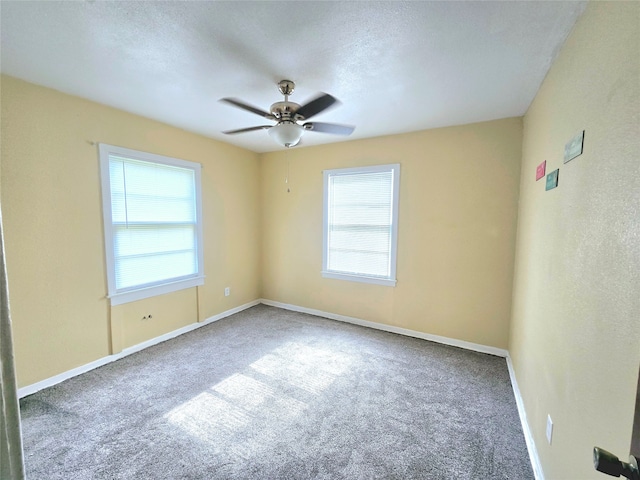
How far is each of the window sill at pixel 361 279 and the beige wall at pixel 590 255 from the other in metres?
1.76

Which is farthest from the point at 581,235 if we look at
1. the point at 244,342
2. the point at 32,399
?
the point at 32,399

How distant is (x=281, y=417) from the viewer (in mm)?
2018

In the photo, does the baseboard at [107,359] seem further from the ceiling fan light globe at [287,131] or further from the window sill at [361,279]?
the ceiling fan light globe at [287,131]

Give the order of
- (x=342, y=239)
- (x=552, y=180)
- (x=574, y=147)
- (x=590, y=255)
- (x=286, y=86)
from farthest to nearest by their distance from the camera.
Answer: (x=342, y=239), (x=286, y=86), (x=552, y=180), (x=574, y=147), (x=590, y=255)

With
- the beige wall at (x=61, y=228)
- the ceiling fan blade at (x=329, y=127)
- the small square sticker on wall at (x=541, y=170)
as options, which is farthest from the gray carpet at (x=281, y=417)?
the ceiling fan blade at (x=329, y=127)

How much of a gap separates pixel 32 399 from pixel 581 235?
3823 mm

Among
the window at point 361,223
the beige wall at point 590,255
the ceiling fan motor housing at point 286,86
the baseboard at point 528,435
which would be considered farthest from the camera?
the window at point 361,223

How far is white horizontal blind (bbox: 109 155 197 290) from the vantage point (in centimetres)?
280

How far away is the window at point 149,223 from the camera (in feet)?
8.96

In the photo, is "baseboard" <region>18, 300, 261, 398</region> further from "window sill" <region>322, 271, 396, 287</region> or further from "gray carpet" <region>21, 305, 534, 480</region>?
"window sill" <region>322, 271, 396, 287</region>

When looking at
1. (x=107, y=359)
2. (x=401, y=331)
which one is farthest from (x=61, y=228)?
(x=401, y=331)

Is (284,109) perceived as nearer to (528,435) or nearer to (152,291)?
(152,291)

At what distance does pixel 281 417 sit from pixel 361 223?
2464 mm

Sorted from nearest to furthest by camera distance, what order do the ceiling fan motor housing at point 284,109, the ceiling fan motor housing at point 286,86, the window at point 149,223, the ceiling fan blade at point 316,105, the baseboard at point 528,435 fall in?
the baseboard at point 528,435 < the ceiling fan blade at point 316,105 < the ceiling fan motor housing at point 284,109 < the ceiling fan motor housing at point 286,86 < the window at point 149,223
